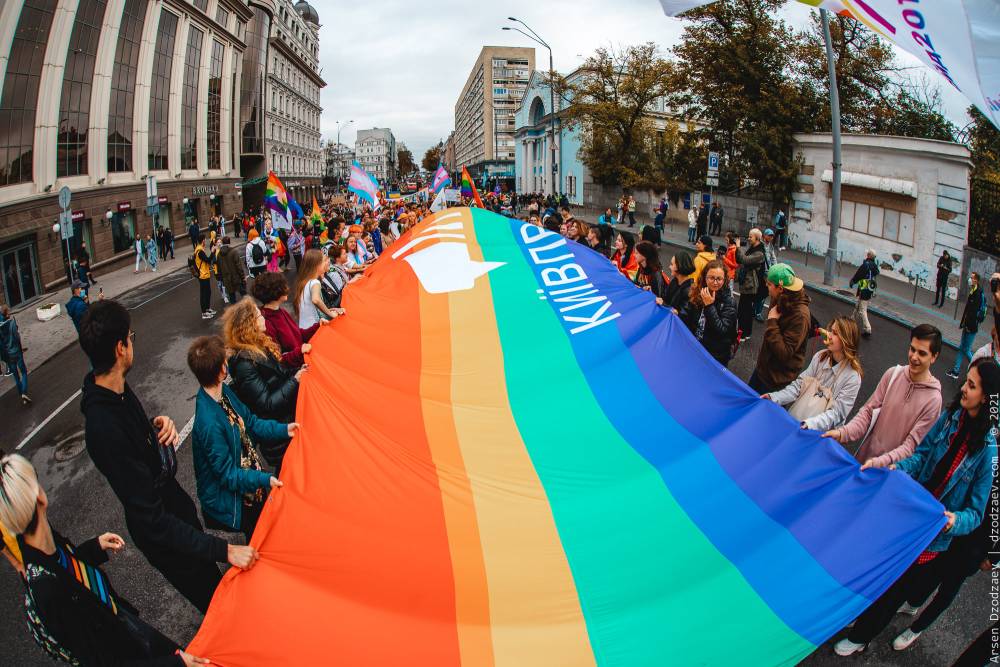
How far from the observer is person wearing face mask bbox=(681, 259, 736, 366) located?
6.07 metres

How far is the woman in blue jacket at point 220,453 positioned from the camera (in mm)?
3535

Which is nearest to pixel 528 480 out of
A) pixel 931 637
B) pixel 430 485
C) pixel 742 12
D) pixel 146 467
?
pixel 430 485

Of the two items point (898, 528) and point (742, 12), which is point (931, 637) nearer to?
point (898, 528)

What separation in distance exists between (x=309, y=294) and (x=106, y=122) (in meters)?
28.3

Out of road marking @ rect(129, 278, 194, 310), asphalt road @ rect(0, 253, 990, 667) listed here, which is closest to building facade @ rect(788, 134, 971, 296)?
asphalt road @ rect(0, 253, 990, 667)

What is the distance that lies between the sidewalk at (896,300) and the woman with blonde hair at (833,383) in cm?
828

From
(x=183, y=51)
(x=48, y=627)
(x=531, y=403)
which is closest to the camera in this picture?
(x=48, y=627)

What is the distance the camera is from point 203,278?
13.9 metres

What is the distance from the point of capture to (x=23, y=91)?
20922 mm

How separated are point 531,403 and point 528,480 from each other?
87cm

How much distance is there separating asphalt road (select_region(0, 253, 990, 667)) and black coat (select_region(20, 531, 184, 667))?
6.55 ft

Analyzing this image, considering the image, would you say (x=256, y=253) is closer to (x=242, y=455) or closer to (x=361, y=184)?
(x=361, y=184)

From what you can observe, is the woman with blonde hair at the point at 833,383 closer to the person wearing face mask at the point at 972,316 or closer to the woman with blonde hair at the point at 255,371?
the woman with blonde hair at the point at 255,371

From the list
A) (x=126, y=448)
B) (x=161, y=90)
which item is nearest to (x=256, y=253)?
(x=126, y=448)
